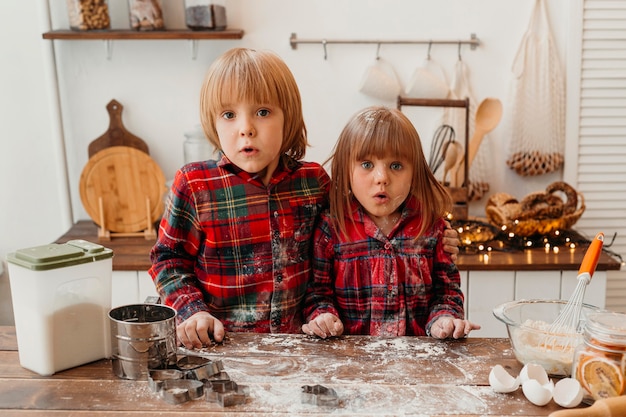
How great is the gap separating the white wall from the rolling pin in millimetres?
1708

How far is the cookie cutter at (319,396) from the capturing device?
1093mm

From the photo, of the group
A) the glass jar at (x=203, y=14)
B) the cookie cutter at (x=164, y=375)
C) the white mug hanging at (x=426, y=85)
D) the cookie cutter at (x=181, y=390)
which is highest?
the glass jar at (x=203, y=14)

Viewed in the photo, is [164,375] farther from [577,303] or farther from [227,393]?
[577,303]

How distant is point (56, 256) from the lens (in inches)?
46.6

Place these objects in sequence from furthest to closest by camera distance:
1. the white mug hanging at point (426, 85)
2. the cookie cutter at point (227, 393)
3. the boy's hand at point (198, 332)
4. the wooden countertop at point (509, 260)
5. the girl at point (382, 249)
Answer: the white mug hanging at point (426, 85) → the wooden countertop at point (509, 260) → the girl at point (382, 249) → the boy's hand at point (198, 332) → the cookie cutter at point (227, 393)

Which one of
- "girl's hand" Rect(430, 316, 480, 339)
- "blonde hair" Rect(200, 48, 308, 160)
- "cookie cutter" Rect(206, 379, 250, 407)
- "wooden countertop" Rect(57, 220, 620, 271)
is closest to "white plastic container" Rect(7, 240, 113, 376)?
"cookie cutter" Rect(206, 379, 250, 407)

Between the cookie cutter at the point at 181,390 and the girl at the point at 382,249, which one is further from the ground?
the girl at the point at 382,249

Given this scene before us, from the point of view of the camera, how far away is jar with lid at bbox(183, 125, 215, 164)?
2564mm

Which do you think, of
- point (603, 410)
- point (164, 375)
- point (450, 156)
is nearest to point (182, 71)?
point (450, 156)

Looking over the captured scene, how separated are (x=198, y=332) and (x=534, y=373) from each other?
591 mm

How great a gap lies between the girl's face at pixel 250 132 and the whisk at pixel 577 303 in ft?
1.99

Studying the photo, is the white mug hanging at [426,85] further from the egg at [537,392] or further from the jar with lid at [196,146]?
the egg at [537,392]

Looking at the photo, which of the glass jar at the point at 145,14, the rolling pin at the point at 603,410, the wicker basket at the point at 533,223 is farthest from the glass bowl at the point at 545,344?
the glass jar at the point at 145,14

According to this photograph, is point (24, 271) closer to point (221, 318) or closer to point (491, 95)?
point (221, 318)
